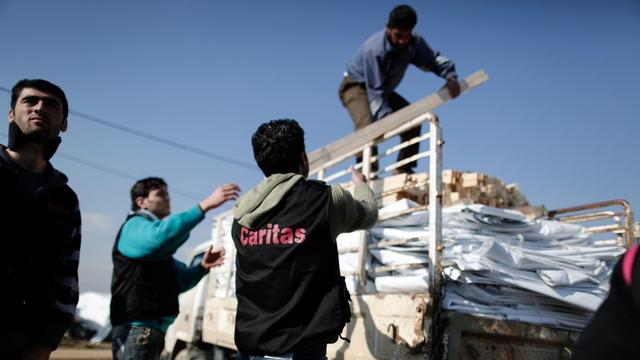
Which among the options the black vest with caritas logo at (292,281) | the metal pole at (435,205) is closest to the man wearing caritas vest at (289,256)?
the black vest with caritas logo at (292,281)

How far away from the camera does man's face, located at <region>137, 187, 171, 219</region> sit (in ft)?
13.6

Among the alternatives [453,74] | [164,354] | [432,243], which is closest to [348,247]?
[432,243]

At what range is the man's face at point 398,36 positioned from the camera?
4.91m

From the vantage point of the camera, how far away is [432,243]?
318 centimetres

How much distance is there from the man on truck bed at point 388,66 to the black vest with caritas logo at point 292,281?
2.61 meters

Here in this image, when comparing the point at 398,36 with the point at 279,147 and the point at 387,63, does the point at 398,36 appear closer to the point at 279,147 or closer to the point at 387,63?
the point at 387,63

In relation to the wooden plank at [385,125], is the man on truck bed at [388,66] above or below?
above

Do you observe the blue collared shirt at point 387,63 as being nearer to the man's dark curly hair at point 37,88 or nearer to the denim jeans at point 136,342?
the denim jeans at point 136,342

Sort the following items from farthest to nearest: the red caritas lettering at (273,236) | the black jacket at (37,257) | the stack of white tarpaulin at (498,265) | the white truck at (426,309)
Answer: the stack of white tarpaulin at (498,265), the white truck at (426,309), the red caritas lettering at (273,236), the black jacket at (37,257)

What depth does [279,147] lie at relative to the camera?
8.43ft

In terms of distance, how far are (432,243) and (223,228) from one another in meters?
3.72

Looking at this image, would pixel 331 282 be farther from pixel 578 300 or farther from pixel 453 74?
pixel 453 74

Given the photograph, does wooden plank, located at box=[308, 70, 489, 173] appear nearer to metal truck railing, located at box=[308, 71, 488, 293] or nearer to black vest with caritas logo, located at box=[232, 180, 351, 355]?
metal truck railing, located at box=[308, 71, 488, 293]

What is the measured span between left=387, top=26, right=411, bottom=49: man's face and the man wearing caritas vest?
267cm
